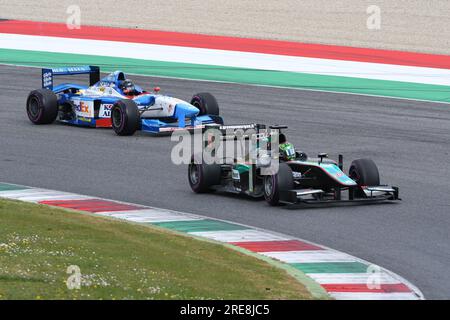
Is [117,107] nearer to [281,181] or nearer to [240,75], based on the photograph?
[281,181]

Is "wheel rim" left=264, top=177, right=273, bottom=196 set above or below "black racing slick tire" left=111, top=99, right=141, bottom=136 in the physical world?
below

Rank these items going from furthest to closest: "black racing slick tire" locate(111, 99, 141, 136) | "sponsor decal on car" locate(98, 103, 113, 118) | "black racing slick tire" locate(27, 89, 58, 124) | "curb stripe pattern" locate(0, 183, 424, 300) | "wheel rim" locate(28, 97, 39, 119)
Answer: "wheel rim" locate(28, 97, 39, 119) → "black racing slick tire" locate(27, 89, 58, 124) → "sponsor decal on car" locate(98, 103, 113, 118) → "black racing slick tire" locate(111, 99, 141, 136) → "curb stripe pattern" locate(0, 183, 424, 300)

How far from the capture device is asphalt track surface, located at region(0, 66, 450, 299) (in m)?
15.8

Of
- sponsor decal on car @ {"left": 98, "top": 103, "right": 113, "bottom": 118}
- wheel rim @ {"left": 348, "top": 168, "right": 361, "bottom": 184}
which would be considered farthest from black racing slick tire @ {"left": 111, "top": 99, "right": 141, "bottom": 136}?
wheel rim @ {"left": 348, "top": 168, "right": 361, "bottom": 184}

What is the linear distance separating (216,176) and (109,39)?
24655 millimetres

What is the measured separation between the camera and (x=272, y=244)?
15.5m

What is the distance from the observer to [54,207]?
1753 cm

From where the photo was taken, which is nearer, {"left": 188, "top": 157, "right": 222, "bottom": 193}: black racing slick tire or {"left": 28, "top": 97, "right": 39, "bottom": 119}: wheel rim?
{"left": 188, "top": 157, "right": 222, "bottom": 193}: black racing slick tire

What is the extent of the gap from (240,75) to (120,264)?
21784mm

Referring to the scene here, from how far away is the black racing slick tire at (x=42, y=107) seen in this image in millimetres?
25641

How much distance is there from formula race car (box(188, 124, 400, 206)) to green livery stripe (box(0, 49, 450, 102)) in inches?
496

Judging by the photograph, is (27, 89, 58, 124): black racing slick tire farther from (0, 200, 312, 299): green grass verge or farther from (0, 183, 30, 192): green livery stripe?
(0, 200, 312, 299): green grass verge

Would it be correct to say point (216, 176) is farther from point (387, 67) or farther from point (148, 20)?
point (148, 20)
